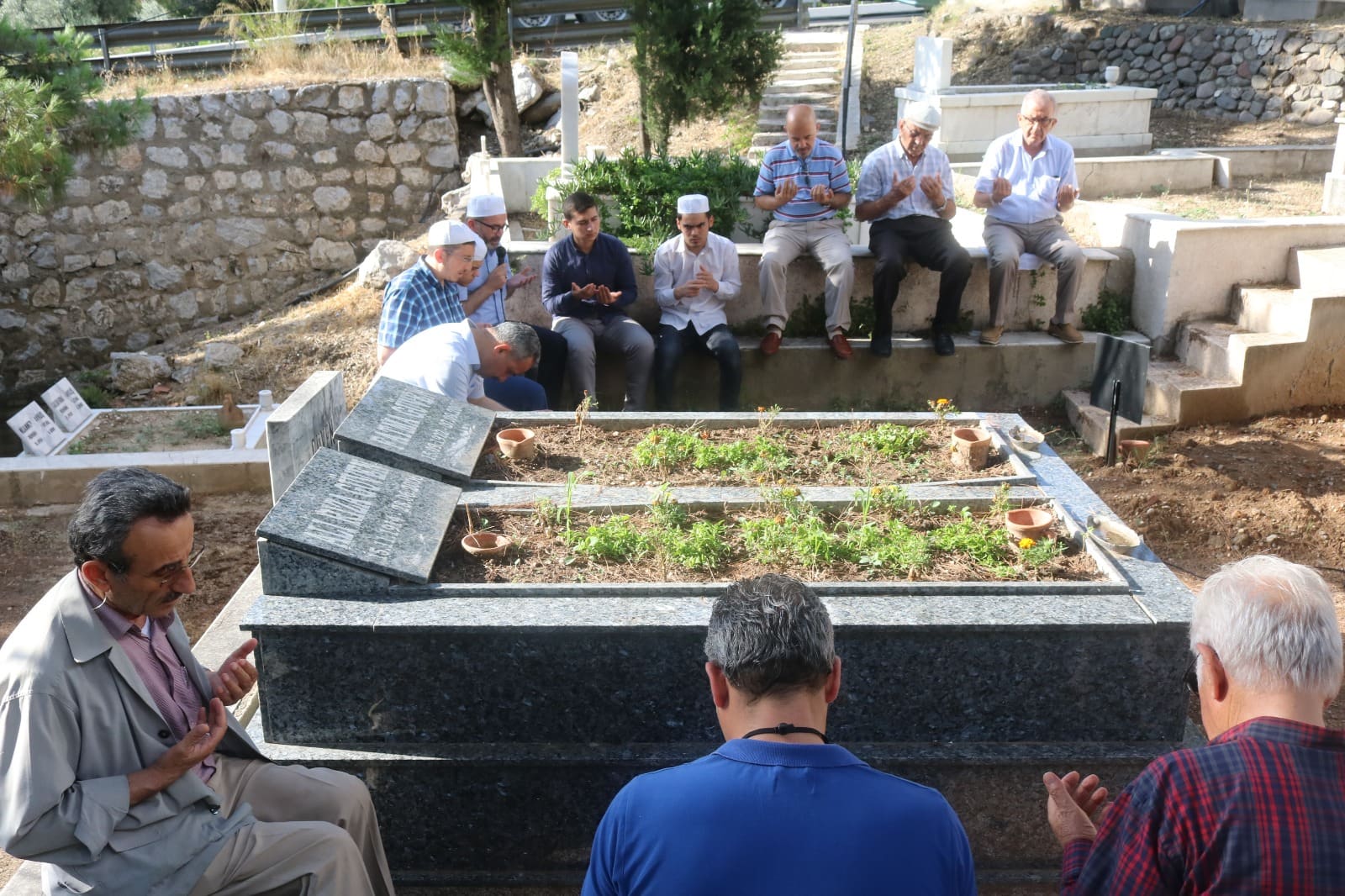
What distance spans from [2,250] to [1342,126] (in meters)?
12.0

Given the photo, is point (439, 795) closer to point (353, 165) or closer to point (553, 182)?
point (553, 182)

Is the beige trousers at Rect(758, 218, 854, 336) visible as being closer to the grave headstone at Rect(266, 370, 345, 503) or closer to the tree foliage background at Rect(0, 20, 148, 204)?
the grave headstone at Rect(266, 370, 345, 503)

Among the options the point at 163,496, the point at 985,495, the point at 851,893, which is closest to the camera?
the point at 851,893

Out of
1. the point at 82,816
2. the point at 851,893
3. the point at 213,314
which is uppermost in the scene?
the point at 851,893

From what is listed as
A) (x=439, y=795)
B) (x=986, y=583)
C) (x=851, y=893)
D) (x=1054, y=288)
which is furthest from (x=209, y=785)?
(x=1054, y=288)

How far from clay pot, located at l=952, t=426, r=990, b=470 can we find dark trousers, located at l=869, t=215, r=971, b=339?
2.59 metres

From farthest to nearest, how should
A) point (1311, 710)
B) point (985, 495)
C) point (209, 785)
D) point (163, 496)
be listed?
point (985, 495) < point (209, 785) < point (163, 496) < point (1311, 710)

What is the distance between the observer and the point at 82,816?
2.26 m

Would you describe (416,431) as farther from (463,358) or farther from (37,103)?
(37,103)

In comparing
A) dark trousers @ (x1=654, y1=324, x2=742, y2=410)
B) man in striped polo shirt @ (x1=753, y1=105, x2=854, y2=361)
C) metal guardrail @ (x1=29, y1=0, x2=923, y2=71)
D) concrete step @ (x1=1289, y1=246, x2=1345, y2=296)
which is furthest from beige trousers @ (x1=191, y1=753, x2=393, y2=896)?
metal guardrail @ (x1=29, y1=0, x2=923, y2=71)

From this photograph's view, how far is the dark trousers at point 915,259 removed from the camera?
6.88m

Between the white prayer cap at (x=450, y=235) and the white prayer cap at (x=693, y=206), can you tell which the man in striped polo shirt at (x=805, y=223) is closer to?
the white prayer cap at (x=693, y=206)

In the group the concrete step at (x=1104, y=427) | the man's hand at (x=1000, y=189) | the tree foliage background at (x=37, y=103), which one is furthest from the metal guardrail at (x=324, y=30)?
the concrete step at (x=1104, y=427)

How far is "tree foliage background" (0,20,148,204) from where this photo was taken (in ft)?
23.0
